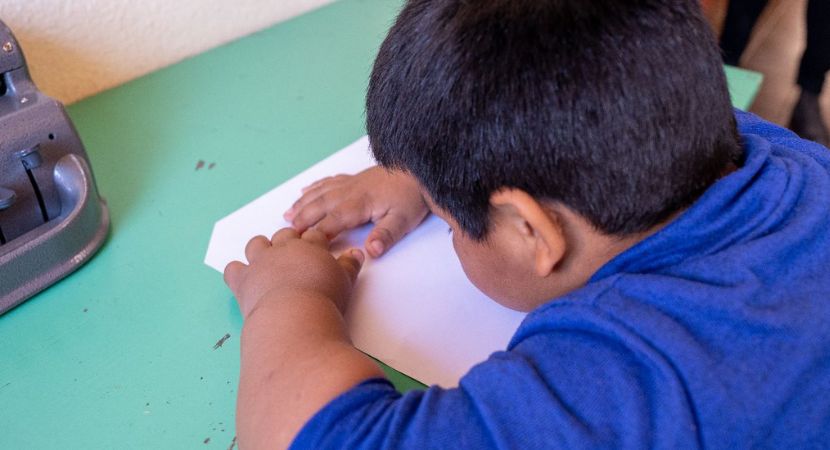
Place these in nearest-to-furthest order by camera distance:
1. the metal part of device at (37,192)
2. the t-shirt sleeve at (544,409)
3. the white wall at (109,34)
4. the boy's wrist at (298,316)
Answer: the t-shirt sleeve at (544,409), the boy's wrist at (298,316), the metal part of device at (37,192), the white wall at (109,34)

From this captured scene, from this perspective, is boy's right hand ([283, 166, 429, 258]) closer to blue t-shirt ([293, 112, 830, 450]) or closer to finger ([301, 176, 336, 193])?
finger ([301, 176, 336, 193])

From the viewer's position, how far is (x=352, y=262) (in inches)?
27.2

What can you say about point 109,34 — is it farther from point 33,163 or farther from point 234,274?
point 234,274

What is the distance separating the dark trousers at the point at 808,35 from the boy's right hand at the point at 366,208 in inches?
36.2

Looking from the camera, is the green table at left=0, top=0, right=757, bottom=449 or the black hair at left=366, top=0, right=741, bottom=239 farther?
the green table at left=0, top=0, right=757, bottom=449

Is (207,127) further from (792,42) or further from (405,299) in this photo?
(792,42)

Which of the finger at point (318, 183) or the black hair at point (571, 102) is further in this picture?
the finger at point (318, 183)

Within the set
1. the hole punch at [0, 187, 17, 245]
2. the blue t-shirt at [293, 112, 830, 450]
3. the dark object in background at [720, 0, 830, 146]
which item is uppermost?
the blue t-shirt at [293, 112, 830, 450]

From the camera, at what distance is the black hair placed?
439 mm

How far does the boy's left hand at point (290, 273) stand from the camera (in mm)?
626

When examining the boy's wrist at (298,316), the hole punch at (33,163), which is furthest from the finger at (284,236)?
the hole punch at (33,163)

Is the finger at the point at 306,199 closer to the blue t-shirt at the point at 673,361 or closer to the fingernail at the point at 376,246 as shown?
the fingernail at the point at 376,246

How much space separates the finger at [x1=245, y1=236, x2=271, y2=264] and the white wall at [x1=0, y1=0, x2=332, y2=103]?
501mm

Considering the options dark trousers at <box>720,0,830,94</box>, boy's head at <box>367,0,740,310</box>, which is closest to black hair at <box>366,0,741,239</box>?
boy's head at <box>367,0,740,310</box>
